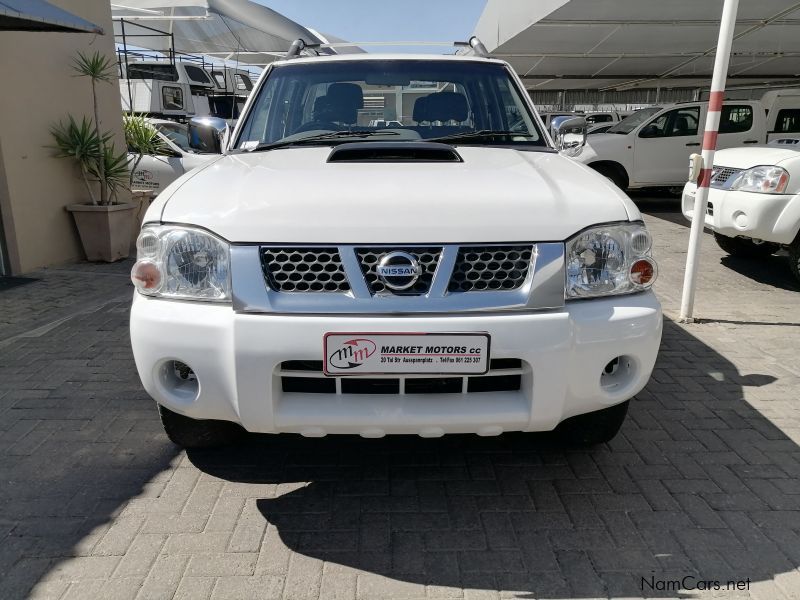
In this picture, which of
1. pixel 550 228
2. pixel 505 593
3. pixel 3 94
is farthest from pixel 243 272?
pixel 3 94

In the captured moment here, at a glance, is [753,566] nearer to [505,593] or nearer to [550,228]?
[505,593]

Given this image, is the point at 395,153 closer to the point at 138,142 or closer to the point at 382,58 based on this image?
the point at 382,58

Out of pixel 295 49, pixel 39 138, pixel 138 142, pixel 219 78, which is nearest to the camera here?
pixel 295 49

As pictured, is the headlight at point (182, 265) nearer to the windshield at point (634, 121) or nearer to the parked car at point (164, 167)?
the parked car at point (164, 167)

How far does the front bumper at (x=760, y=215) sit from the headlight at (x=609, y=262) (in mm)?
4080

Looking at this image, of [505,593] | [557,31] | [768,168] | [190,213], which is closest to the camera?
[505,593]

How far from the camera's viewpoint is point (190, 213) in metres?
2.31

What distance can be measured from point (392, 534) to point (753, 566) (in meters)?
1.30

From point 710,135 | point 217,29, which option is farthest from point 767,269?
point 217,29

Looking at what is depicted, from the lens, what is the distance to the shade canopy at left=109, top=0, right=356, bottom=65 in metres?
21.2

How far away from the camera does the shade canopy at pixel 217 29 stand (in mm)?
21203

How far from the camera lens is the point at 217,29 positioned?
23797 mm

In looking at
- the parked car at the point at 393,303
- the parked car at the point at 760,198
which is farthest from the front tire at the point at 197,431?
the parked car at the point at 760,198

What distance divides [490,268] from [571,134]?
1958 mm
